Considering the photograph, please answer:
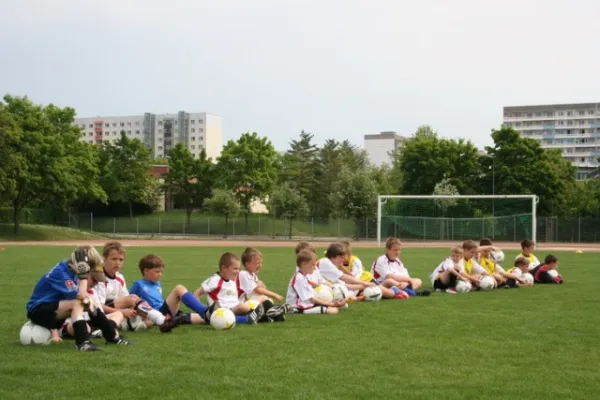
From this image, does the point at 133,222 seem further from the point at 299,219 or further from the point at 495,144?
the point at 495,144

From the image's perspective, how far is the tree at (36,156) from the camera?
170 ft

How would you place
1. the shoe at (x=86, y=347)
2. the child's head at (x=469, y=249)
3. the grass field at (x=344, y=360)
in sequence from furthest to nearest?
the child's head at (x=469, y=249), the shoe at (x=86, y=347), the grass field at (x=344, y=360)

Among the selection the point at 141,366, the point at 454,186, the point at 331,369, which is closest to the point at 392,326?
the point at 331,369

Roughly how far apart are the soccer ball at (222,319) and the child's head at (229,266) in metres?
0.62

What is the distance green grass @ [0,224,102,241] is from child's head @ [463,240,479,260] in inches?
1766

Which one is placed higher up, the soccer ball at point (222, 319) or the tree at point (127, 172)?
the tree at point (127, 172)

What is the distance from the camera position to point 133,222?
6950cm

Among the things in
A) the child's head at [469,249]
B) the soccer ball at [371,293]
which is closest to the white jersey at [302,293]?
the soccer ball at [371,293]

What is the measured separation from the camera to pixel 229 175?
7044cm

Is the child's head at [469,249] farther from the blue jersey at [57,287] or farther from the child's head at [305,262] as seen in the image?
the blue jersey at [57,287]

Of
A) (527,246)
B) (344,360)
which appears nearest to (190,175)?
(527,246)

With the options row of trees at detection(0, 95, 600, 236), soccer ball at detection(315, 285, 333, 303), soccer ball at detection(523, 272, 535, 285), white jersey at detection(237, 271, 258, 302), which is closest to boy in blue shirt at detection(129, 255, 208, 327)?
white jersey at detection(237, 271, 258, 302)

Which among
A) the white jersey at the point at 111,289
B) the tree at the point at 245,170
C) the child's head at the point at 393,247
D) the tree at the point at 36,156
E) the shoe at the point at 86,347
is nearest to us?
the shoe at the point at 86,347

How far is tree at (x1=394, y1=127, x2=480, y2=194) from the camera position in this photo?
6378 cm
